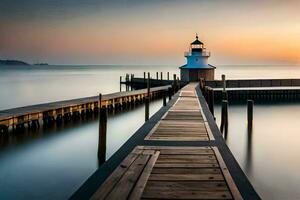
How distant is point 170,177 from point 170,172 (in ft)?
0.84

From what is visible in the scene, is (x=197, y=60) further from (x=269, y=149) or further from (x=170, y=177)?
(x=170, y=177)

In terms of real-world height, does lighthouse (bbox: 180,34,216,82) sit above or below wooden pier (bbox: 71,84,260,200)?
above

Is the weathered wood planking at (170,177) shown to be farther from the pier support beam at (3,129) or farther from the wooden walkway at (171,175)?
the pier support beam at (3,129)

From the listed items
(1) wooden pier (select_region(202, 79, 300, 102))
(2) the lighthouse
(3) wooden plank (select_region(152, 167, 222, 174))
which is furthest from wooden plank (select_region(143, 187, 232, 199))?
(2) the lighthouse

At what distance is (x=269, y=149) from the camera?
1584 centimetres

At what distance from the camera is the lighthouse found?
40344 mm

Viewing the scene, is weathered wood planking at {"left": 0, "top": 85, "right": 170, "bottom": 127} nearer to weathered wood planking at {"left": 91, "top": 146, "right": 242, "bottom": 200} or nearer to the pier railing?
weathered wood planking at {"left": 91, "top": 146, "right": 242, "bottom": 200}

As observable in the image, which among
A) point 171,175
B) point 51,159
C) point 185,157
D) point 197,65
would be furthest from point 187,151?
point 197,65

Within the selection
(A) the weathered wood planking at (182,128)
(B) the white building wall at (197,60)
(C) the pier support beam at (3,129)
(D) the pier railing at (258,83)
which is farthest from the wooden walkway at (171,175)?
(B) the white building wall at (197,60)

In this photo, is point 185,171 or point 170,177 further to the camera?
point 185,171

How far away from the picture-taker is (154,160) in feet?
18.0

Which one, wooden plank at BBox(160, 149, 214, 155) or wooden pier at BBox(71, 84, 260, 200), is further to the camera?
wooden plank at BBox(160, 149, 214, 155)

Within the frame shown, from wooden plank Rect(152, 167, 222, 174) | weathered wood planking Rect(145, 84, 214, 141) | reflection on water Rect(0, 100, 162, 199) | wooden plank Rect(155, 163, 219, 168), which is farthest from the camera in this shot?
reflection on water Rect(0, 100, 162, 199)

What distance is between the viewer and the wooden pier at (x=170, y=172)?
4.05 metres
